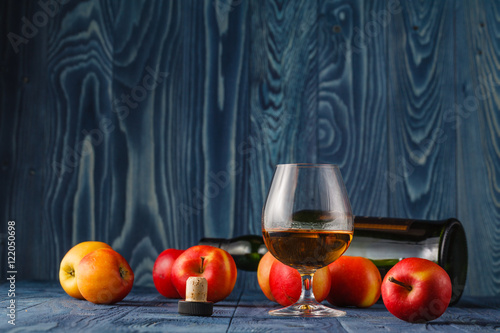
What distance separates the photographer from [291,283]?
3.51 ft

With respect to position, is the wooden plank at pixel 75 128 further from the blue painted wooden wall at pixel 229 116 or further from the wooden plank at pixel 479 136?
the wooden plank at pixel 479 136

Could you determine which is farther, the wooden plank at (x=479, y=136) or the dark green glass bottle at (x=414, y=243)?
the wooden plank at (x=479, y=136)

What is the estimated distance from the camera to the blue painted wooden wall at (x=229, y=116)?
1.60 meters

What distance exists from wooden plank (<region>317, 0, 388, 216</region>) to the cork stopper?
2.43ft

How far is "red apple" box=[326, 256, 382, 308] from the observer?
43.8 inches

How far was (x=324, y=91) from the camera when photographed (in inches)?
64.1

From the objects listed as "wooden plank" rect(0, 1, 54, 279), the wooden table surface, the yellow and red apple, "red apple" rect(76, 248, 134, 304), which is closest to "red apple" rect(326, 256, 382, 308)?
the wooden table surface

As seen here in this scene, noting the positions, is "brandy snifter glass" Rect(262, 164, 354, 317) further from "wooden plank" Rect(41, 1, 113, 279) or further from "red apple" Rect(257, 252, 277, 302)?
"wooden plank" Rect(41, 1, 113, 279)

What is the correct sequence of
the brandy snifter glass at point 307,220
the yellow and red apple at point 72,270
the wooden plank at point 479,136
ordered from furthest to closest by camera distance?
the wooden plank at point 479,136 < the yellow and red apple at point 72,270 < the brandy snifter glass at point 307,220

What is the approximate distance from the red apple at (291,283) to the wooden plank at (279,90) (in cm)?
51

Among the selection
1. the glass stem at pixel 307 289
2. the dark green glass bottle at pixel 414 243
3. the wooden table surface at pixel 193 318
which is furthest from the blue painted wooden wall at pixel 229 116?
the glass stem at pixel 307 289

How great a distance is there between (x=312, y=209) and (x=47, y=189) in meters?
1.00

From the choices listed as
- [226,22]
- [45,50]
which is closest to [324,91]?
[226,22]

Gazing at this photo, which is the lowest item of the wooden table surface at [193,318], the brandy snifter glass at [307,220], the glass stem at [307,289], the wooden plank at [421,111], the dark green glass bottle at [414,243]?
the wooden table surface at [193,318]
